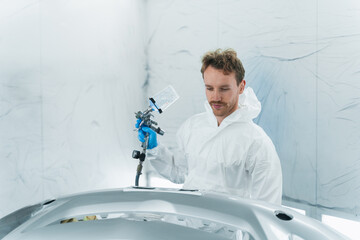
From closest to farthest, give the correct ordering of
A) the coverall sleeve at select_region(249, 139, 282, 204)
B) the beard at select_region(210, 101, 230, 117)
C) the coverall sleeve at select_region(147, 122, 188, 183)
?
the coverall sleeve at select_region(249, 139, 282, 204) → the beard at select_region(210, 101, 230, 117) → the coverall sleeve at select_region(147, 122, 188, 183)

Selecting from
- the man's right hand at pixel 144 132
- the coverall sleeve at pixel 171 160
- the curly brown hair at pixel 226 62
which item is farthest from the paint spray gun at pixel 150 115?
the curly brown hair at pixel 226 62

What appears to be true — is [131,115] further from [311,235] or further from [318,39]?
[311,235]

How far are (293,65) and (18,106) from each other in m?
1.32

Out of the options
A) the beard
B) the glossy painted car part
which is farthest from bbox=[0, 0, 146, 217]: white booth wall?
the glossy painted car part

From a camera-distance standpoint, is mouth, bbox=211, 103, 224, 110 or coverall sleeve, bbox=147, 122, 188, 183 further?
coverall sleeve, bbox=147, 122, 188, 183

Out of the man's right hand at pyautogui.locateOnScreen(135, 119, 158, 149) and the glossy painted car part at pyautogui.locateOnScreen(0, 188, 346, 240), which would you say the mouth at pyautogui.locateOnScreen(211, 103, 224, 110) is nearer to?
the man's right hand at pyautogui.locateOnScreen(135, 119, 158, 149)

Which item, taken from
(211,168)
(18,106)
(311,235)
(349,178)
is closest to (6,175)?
(18,106)

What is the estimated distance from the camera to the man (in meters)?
1.28

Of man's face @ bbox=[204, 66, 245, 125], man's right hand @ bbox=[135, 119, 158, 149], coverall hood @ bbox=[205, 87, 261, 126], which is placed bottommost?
man's right hand @ bbox=[135, 119, 158, 149]

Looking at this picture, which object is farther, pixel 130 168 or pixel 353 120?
pixel 130 168

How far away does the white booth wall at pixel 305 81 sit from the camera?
4.60ft

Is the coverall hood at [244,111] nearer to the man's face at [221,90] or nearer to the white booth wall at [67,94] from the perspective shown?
the man's face at [221,90]

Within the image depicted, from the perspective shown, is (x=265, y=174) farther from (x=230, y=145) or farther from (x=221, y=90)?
(x=221, y=90)

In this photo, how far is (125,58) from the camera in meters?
2.13
